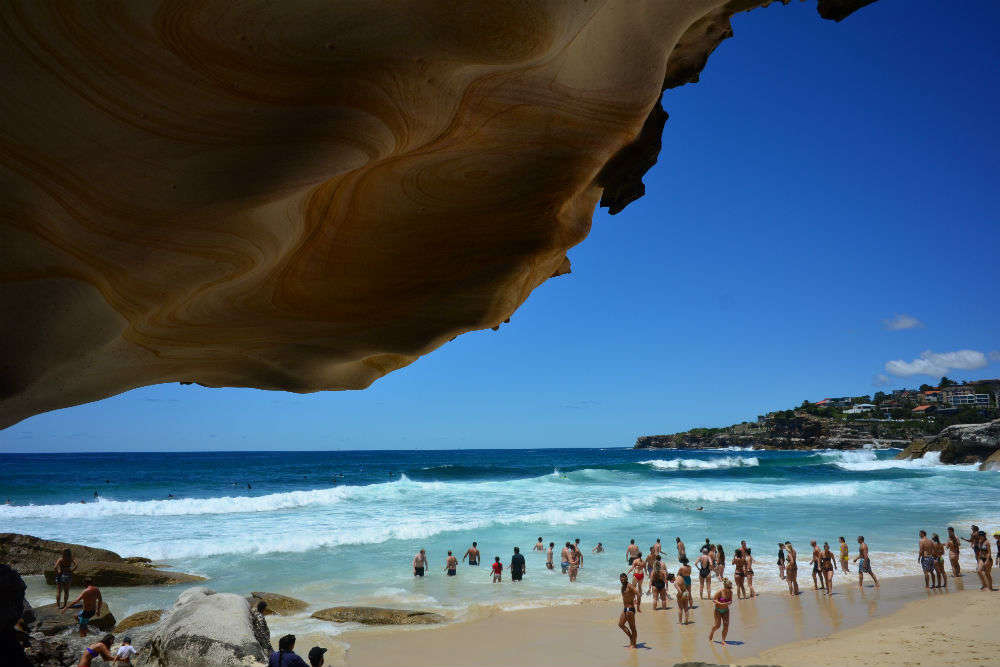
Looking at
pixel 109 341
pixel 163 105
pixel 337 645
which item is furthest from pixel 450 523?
pixel 163 105

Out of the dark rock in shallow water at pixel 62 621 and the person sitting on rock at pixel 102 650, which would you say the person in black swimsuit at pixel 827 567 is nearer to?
the person sitting on rock at pixel 102 650

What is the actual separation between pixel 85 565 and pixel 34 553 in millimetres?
2463

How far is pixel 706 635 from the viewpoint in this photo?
1121 centimetres

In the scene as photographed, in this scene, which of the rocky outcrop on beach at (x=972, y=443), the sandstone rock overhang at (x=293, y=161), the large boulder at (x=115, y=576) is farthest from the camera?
the rocky outcrop on beach at (x=972, y=443)

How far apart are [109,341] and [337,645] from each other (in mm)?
8480

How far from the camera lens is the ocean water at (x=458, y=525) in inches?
593

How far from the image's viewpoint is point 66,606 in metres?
11.9

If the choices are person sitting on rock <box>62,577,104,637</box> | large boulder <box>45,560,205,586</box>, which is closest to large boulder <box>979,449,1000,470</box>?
large boulder <box>45,560,205,586</box>

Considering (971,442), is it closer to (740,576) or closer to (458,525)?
(458,525)

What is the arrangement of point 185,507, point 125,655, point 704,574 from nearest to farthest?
point 125,655, point 704,574, point 185,507

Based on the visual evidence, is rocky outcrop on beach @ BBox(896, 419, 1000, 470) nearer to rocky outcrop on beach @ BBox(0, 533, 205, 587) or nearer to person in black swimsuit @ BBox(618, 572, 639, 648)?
person in black swimsuit @ BBox(618, 572, 639, 648)

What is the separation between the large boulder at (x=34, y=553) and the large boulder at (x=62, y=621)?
4.93 metres

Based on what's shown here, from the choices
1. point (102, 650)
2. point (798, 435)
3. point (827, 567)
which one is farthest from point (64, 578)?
point (798, 435)

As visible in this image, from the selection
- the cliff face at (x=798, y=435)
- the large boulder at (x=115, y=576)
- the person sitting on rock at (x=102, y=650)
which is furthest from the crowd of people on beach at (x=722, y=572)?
the cliff face at (x=798, y=435)
